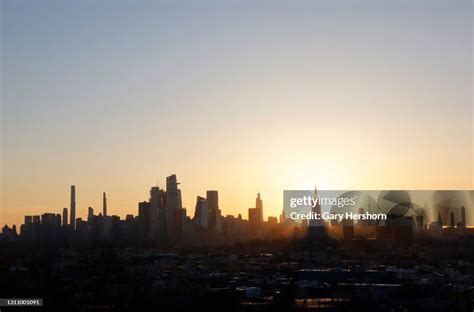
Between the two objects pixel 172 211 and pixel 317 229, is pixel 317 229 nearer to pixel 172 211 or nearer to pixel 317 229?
pixel 317 229

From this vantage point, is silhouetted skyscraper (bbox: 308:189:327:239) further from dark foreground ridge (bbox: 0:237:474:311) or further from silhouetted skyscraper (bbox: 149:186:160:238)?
silhouetted skyscraper (bbox: 149:186:160:238)

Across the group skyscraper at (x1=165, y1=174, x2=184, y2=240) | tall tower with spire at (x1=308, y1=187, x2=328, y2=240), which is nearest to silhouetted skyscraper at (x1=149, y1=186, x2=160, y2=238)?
skyscraper at (x1=165, y1=174, x2=184, y2=240)

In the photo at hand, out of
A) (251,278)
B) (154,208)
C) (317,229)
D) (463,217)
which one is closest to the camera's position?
(251,278)

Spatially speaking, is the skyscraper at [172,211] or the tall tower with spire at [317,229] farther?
the skyscraper at [172,211]

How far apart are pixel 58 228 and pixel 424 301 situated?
1331 inches

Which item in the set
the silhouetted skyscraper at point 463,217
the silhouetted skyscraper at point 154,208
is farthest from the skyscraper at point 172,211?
the silhouetted skyscraper at point 463,217

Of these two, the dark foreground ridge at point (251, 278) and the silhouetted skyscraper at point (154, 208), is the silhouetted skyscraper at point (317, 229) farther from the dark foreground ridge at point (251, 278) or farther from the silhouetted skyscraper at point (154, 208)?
the silhouetted skyscraper at point (154, 208)

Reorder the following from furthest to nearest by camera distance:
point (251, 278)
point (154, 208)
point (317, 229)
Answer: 1. point (154, 208)
2. point (317, 229)
3. point (251, 278)

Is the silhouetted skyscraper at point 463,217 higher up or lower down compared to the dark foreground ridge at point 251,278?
higher up

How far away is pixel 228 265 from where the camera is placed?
37188mm

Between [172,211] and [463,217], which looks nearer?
[463,217]

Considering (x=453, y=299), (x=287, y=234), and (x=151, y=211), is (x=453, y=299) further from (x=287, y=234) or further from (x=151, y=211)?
(x=151, y=211)

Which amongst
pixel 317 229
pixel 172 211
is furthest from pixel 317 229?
pixel 172 211

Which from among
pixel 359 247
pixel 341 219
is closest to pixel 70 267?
pixel 341 219
